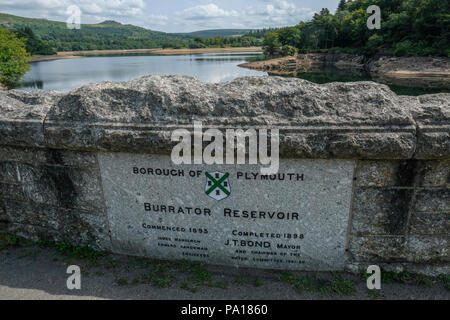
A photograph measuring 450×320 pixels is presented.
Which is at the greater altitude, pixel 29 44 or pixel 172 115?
pixel 29 44

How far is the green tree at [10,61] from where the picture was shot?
2858cm

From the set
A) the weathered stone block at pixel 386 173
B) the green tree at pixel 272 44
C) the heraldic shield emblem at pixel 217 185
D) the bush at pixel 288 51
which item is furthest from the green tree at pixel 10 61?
the green tree at pixel 272 44

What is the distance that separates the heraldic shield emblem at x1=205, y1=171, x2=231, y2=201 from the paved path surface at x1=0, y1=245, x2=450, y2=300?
0.76m

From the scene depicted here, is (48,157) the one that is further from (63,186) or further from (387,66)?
(387,66)

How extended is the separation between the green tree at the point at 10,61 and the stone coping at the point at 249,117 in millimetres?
32881

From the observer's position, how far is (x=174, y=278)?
282cm

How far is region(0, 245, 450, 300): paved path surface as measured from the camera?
2615 mm

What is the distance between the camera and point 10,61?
2938cm

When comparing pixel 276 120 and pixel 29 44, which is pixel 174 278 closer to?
pixel 276 120

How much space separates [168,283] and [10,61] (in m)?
35.4

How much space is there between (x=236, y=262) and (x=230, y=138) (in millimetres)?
1312

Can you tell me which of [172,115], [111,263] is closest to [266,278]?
[111,263]

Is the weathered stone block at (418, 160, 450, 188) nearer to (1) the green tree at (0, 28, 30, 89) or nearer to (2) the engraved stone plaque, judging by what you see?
(2) the engraved stone plaque
